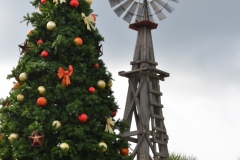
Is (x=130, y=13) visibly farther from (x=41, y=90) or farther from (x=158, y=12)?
(x=41, y=90)

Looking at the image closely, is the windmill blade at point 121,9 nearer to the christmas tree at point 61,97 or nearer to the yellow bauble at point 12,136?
the christmas tree at point 61,97

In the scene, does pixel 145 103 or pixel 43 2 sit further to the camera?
pixel 145 103

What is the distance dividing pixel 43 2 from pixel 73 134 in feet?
10.4

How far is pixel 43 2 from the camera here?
12508mm

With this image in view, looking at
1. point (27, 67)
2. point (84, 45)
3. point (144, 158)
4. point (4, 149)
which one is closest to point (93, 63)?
point (84, 45)

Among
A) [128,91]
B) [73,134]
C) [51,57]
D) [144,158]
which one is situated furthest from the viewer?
[128,91]

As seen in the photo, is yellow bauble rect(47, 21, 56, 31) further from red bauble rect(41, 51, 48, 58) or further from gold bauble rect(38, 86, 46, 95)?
gold bauble rect(38, 86, 46, 95)

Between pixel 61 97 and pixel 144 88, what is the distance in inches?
250

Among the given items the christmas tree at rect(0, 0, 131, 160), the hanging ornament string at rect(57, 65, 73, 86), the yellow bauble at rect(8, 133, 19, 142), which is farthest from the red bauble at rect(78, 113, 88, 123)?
the yellow bauble at rect(8, 133, 19, 142)

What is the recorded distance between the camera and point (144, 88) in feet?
57.3

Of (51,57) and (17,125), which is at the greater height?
(51,57)

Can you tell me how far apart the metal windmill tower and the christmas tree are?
15.1ft

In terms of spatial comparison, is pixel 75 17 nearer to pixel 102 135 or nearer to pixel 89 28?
pixel 89 28

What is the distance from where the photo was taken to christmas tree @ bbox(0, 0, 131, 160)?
11.1 metres
